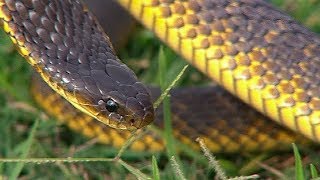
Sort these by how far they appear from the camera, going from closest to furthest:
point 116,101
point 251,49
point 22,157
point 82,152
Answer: point 116,101 → point 22,157 → point 251,49 → point 82,152

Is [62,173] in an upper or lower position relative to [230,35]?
lower

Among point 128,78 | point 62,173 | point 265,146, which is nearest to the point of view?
point 128,78

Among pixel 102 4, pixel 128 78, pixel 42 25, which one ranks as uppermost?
pixel 42 25

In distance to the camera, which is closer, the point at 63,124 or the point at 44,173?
the point at 44,173

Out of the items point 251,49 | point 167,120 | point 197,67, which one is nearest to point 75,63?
point 167,120

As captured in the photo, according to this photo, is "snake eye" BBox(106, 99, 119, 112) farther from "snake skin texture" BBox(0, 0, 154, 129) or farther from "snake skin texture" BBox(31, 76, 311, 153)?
"snake skin texture" BBox(31, 76, 311, 153)

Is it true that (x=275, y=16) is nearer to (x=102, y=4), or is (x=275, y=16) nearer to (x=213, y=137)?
(x=213, y=137)

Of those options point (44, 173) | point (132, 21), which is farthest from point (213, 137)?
point (132, 21)

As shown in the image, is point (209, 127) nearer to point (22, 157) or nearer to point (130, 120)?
point (130, 120)

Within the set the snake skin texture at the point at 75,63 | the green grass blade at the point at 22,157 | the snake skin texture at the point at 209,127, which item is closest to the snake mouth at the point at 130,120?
the snake skin texture at the point at 75,63
